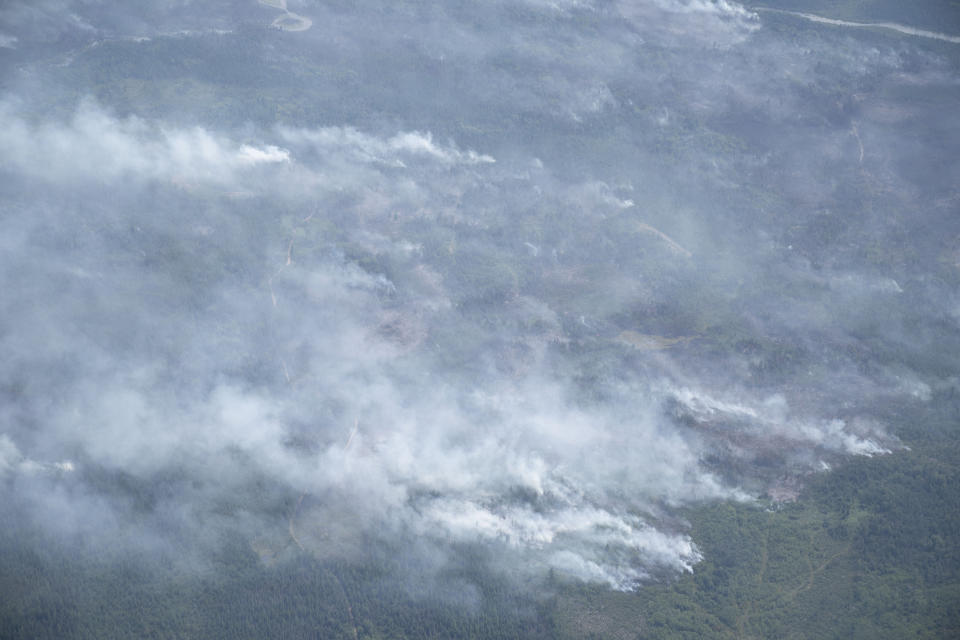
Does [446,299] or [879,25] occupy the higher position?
[879,25]

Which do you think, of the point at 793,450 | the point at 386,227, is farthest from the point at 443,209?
the point at 793,450

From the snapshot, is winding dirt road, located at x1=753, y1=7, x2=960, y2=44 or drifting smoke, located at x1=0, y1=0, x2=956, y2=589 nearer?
drifting smoke, located at x1=0, y1=0, x2=956, y2=589

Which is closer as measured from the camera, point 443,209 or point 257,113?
point 443,209

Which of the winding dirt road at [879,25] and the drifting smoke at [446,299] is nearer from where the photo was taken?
the drifting smoke at [446,299]

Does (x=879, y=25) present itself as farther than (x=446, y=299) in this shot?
Yes

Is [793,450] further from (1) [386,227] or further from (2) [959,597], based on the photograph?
(1) [386,227]

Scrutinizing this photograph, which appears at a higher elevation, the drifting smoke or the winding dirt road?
the winding dirt road

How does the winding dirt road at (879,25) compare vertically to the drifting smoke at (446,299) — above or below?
above

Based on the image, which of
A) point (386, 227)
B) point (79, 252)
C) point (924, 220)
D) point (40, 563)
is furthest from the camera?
point (924, 220)
